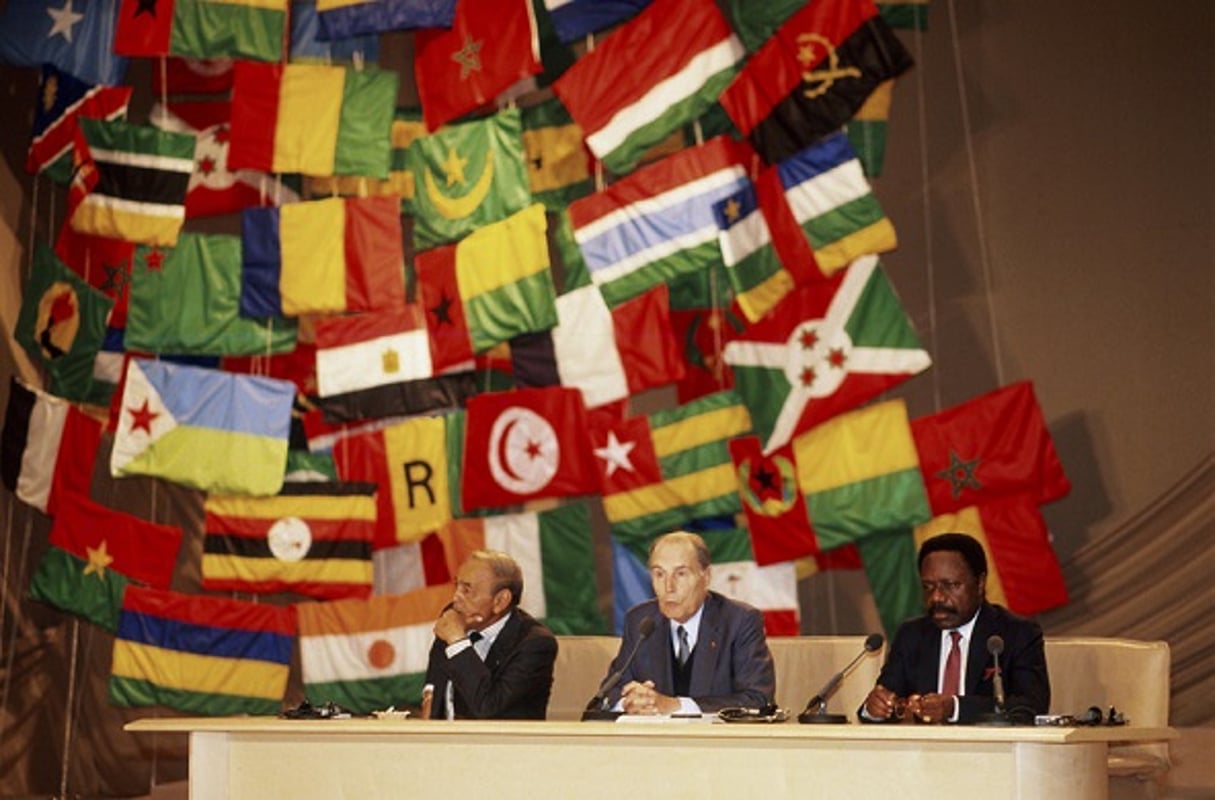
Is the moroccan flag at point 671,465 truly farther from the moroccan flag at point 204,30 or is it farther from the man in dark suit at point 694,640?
the man in dark suit at point 694,640

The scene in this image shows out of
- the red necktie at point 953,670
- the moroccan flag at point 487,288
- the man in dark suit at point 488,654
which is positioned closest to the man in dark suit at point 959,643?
the red necktie at point 953,670

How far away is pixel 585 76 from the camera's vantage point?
848cm

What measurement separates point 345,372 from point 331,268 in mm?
515

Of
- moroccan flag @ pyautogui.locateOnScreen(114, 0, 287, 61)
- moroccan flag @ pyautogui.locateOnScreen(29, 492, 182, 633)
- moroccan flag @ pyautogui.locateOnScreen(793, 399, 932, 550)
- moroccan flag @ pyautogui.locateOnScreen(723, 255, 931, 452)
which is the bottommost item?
moroccan flag @ pyautogui.locateOnScreen(29, 492, 182, 633)

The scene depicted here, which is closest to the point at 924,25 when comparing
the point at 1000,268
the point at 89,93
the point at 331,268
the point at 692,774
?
the point at 1000,268

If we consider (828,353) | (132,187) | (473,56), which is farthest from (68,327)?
(828,353)

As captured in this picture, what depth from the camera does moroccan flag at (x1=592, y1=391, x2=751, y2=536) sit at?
8.20m

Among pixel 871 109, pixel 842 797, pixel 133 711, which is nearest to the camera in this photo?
pixel 842 797

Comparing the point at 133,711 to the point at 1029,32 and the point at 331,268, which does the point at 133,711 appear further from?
the point at 1029,32

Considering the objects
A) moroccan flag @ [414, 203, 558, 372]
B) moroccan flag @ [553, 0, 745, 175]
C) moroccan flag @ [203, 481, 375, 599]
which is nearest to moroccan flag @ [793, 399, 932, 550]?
moroccan flag @ [414, 203, 558, 372]

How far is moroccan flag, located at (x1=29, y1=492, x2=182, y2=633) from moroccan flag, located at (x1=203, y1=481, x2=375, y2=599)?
12.3 inches

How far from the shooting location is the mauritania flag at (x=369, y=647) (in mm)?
8547

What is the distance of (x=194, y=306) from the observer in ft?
29.2

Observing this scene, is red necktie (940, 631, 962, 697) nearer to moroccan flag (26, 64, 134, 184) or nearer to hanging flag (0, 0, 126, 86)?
moroccan flag (26, 64, 134, 184)
